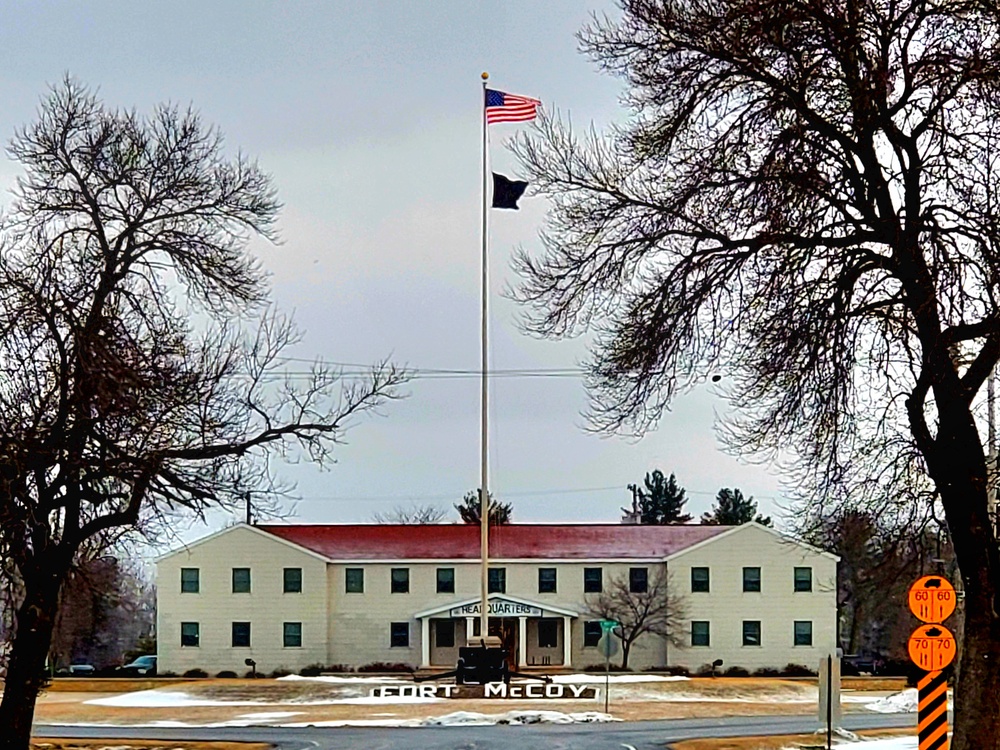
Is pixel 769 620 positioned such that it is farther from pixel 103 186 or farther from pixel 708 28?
pixel 708 28

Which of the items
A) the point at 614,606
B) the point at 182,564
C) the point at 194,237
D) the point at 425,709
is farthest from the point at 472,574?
the point at 194,237

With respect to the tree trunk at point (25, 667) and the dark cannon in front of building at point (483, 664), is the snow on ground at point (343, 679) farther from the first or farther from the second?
the tree trunk at point (25, 667)

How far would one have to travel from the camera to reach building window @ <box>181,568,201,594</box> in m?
72.5

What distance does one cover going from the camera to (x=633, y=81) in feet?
60.1

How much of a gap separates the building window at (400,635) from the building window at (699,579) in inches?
550

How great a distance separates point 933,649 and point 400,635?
5795 cm

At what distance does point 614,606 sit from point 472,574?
719 cm

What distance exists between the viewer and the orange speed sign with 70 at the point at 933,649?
15.4m

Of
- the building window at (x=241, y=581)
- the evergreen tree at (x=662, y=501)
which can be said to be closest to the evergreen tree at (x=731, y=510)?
the evergreen tree at (x=662, y=501)

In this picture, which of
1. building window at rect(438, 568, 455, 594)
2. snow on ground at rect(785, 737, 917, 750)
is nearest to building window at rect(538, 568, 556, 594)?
building window at rect(438, 568, 455, 594)

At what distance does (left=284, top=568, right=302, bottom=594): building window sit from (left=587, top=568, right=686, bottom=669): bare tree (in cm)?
1426

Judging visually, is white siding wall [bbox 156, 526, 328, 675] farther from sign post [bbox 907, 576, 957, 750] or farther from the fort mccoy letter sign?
sign post [bbox 907, 576, 957, 750]

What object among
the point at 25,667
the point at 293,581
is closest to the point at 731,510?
the point at 293,581

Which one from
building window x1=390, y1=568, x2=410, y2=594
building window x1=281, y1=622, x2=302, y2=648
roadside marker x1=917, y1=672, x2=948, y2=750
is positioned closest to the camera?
roadside marker x1=917, y1=672, x2=948, y2=750
